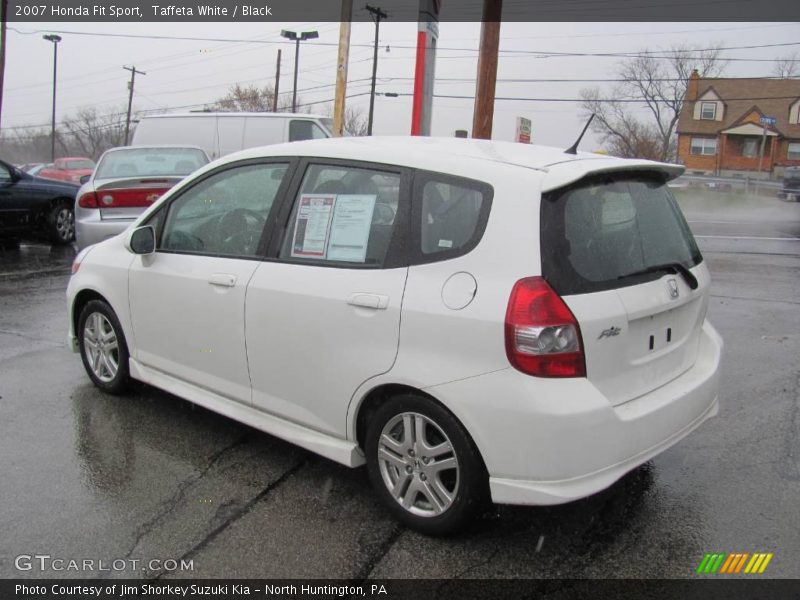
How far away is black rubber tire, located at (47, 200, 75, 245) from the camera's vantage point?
1155cm

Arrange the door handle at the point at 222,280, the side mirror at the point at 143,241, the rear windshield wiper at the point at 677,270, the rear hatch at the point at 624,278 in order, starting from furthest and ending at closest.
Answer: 1. the side mirror at the point at 143,241
2. the door handle at the point at 222,280
3. the rear windshield wiper at the point at 677,270
4. the rear hatch at the point at 624,278

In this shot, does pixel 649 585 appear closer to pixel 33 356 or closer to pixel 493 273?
pixel 493 273

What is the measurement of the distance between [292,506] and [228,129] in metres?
12.5

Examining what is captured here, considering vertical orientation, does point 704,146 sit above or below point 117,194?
above

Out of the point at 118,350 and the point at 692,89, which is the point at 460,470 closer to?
the point at 118,350

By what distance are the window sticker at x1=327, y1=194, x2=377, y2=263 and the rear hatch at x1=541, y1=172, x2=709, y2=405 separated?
84 cm

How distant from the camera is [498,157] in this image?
119 inches

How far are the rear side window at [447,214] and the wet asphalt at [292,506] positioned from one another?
1.18 meters

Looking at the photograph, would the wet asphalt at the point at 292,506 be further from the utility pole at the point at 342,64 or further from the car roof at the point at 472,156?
the utility pole at the point at 342,64

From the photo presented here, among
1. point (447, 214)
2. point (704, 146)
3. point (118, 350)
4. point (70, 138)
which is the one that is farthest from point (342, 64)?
point (70, 138)

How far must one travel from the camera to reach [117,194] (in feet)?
29.8

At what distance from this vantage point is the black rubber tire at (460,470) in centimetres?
272

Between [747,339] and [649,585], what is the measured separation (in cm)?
417

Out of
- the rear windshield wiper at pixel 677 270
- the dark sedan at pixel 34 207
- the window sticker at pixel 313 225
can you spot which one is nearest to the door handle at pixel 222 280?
the window sticker at pixel 313 225
